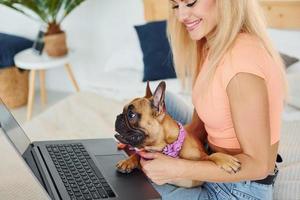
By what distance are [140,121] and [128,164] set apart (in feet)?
0.56

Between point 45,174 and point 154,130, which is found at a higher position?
point 154,130

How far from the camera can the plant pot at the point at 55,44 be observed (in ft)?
9.28

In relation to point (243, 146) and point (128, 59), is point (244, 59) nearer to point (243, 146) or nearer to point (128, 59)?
point (243, 146)

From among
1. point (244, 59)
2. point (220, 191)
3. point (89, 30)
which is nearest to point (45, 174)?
point (220, 191)

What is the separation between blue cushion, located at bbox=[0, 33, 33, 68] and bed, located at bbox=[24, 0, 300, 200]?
0.83 meters

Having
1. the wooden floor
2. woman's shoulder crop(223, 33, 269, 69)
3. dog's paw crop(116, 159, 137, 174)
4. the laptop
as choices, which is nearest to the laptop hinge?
the laptop

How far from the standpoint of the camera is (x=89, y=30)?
10.6ft

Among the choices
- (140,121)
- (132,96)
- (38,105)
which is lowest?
(38,105)

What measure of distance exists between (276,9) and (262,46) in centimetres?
152

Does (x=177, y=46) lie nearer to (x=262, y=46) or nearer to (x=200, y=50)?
(x=200, y=50)

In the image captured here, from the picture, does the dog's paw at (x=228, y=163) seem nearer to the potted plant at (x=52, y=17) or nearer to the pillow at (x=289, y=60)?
the pillow at (x=289, y=60)

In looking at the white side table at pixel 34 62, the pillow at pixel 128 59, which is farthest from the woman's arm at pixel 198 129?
the white side table at pixel 34 62

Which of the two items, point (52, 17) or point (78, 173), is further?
point (52, 17)

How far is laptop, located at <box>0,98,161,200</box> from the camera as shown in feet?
3.36
